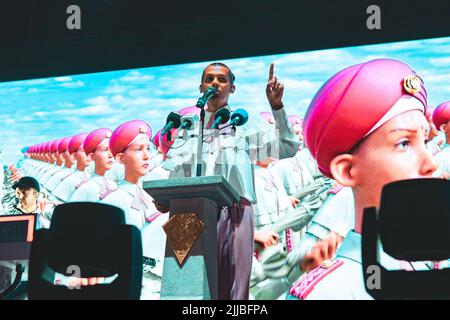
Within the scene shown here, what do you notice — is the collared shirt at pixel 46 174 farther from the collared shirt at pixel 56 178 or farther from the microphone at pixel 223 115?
the microphone at pixel 223 115

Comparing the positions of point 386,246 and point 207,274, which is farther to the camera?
point 207,274

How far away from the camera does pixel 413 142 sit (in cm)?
488

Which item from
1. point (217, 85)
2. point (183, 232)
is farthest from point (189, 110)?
point (183, 232)

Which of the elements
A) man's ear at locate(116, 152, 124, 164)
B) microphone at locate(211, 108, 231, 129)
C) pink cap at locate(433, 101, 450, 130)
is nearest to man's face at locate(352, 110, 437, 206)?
pink cap at locate(433, 101, 450, 130)

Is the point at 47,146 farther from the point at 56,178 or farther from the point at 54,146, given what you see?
the point at 56,178

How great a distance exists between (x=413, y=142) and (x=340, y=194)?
66 cm

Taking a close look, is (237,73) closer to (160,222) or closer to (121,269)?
(160,222)

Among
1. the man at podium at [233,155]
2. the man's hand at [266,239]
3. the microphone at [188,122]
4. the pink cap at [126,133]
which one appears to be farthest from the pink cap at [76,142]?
the man's hand at [266,239]

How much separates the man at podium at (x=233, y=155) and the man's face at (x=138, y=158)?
280 millimetres

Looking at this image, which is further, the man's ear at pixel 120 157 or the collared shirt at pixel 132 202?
the man's ear at pixel 120 157

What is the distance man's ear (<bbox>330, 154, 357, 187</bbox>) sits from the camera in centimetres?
501

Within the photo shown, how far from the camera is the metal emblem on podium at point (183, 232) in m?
3.72

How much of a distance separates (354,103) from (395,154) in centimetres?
49
